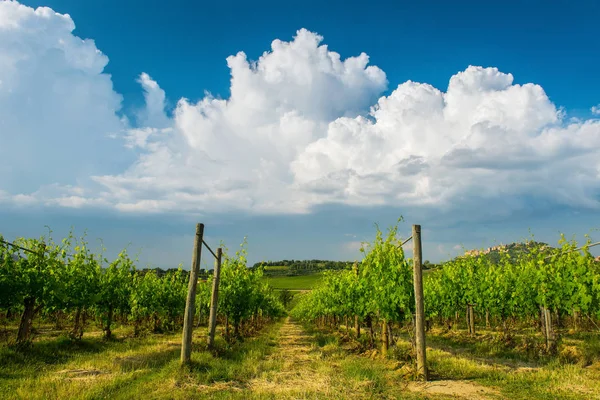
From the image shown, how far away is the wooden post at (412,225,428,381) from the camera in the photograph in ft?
26.9

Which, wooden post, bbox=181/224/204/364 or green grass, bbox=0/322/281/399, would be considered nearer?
green grass, bbox=0/322/281/399

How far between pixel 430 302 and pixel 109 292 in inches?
608

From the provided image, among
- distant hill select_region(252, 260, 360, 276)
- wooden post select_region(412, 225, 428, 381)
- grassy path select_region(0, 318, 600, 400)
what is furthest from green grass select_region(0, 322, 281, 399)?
distant hill select_region(252, 260, 360, 276)

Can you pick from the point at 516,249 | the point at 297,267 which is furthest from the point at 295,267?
the point at 516,249

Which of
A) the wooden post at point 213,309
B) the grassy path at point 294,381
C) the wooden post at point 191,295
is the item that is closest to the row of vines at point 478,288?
the grassy path at point 294,381

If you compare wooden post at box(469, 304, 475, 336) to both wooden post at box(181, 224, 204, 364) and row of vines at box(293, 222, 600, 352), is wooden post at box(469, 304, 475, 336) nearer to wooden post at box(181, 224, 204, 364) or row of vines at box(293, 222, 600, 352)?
row of vines at box(293, 222, 600, 352)

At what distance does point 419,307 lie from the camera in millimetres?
8516

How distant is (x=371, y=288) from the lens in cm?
1330

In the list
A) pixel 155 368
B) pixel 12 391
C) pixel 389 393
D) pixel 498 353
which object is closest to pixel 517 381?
pixel 389 393

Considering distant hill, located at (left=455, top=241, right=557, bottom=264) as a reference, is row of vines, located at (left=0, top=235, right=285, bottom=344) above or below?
below

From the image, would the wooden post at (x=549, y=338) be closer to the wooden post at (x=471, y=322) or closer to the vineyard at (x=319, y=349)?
the vineyard at (x=319, y=349)

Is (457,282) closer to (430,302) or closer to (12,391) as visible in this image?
(430,302)

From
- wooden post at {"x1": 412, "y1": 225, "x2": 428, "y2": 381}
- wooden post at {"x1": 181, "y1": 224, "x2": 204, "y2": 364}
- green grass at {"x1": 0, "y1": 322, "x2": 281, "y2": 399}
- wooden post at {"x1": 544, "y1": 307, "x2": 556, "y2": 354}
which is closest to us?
green grass at {"x1": 0, "y1": 322, "x2": 281, "y2": 399}

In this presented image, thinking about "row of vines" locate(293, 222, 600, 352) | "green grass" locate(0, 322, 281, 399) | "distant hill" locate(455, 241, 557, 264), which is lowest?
"green grass" locate(0, 322, 281, 399)
